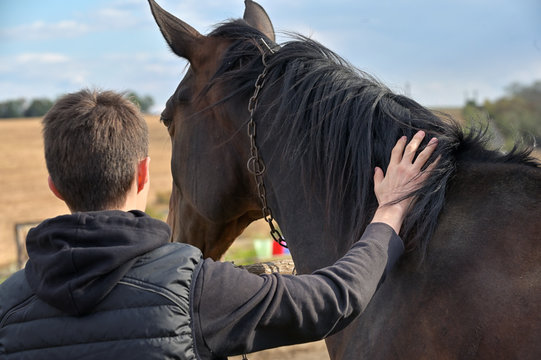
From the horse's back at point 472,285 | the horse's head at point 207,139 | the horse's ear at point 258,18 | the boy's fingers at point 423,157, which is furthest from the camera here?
the horse's ear at point 258,18

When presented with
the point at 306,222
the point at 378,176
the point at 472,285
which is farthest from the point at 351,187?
the point at 472,285

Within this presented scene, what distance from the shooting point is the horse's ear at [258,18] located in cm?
326

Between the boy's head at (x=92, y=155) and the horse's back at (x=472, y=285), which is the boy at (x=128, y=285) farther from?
the horse's back at (x=472, y=285)

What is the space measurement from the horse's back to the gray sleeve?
0.60 feet

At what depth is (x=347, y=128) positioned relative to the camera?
2180 mm

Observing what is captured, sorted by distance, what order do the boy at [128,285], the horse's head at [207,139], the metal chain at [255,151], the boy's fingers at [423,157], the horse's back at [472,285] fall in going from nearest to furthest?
the boy at [128,285], the horse's back at [472,285], the boy's fingers at [423,157], the metal chain at [255,151], the horse's head at [207,139]

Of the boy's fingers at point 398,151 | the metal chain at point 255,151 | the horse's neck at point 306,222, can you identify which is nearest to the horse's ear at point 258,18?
the metal chain at point 255,151

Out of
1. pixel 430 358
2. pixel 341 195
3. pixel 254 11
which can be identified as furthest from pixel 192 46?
pixel 430 358

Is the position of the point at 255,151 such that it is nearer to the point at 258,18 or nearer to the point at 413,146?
the point at 413,146

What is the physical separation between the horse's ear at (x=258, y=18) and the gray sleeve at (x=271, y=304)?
1900mm

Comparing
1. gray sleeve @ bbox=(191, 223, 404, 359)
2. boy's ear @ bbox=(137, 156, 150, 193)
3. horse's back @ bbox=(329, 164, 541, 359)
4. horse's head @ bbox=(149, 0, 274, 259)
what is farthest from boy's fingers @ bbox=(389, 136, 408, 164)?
boy's ear @ bbox=(137, 156, 150, 193)

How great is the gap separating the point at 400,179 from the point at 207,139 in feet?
3.51

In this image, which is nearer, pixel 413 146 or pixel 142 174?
pixel 142 174

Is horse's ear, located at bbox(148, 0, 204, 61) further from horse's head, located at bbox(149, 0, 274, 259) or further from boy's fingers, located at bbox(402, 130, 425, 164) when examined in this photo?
boy's fingers, located at bbox(402, 130, 425, 164)
